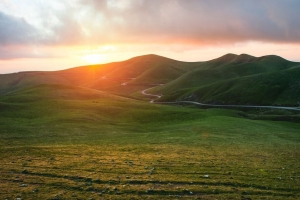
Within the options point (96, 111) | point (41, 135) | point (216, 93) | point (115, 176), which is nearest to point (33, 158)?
point (115, 176)

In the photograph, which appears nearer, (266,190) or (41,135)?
(266,190)

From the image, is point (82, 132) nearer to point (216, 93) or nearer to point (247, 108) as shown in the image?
point (247, 108)

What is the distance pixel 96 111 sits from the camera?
83062 mm

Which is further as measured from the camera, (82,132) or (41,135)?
(82,132)

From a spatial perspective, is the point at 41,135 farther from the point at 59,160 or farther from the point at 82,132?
the point at 59,160

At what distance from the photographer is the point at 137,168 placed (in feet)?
81.6

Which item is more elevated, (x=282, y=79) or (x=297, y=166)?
(x=282, y=79)

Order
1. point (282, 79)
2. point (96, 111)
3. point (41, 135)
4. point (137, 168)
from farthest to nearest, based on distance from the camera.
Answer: point (282, 79) < point (96, 111) < point (41, 135) < point (137, 168)

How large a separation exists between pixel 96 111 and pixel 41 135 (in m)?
36.8

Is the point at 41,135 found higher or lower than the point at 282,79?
lower

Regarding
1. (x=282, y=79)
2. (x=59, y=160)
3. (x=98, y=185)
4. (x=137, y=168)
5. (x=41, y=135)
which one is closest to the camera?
(x=98, y=185)

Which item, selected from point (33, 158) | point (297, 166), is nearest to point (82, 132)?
point (33, 158)

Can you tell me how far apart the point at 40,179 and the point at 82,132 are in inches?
1265

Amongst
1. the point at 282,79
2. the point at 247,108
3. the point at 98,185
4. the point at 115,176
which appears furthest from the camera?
the point at 282,79
